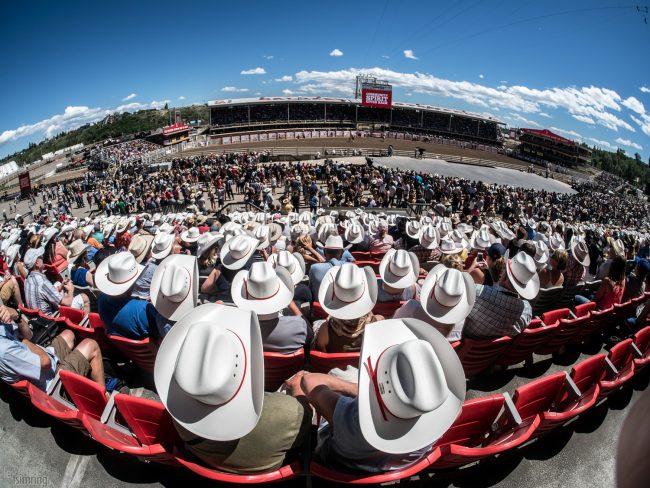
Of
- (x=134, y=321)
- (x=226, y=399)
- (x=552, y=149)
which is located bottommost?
(x=134, y=321)

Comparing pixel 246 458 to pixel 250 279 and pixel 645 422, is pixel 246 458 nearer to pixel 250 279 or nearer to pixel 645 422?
pixel 250 279

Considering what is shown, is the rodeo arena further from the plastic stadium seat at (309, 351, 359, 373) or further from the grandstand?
the grandstand

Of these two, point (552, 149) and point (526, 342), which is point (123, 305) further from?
point (552, 149)

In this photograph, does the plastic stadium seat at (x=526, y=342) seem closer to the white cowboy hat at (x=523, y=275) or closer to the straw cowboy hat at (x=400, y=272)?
the white cowboy hat at (x=523, y=275)

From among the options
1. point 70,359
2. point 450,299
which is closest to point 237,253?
point 70,359

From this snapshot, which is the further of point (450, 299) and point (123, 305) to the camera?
point (123, 305)

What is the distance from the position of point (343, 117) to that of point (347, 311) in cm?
7308

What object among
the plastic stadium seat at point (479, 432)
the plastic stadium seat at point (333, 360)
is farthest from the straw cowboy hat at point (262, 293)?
the plastic stadium seat at point (479, 432)

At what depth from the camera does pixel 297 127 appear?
216ft

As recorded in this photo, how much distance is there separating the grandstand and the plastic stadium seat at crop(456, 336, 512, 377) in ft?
213

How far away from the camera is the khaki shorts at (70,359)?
3.29 metres

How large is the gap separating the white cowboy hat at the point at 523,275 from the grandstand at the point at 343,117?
210ft

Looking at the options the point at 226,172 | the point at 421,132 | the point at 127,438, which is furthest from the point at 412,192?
the point at 421,132

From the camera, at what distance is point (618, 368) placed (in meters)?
3.66
